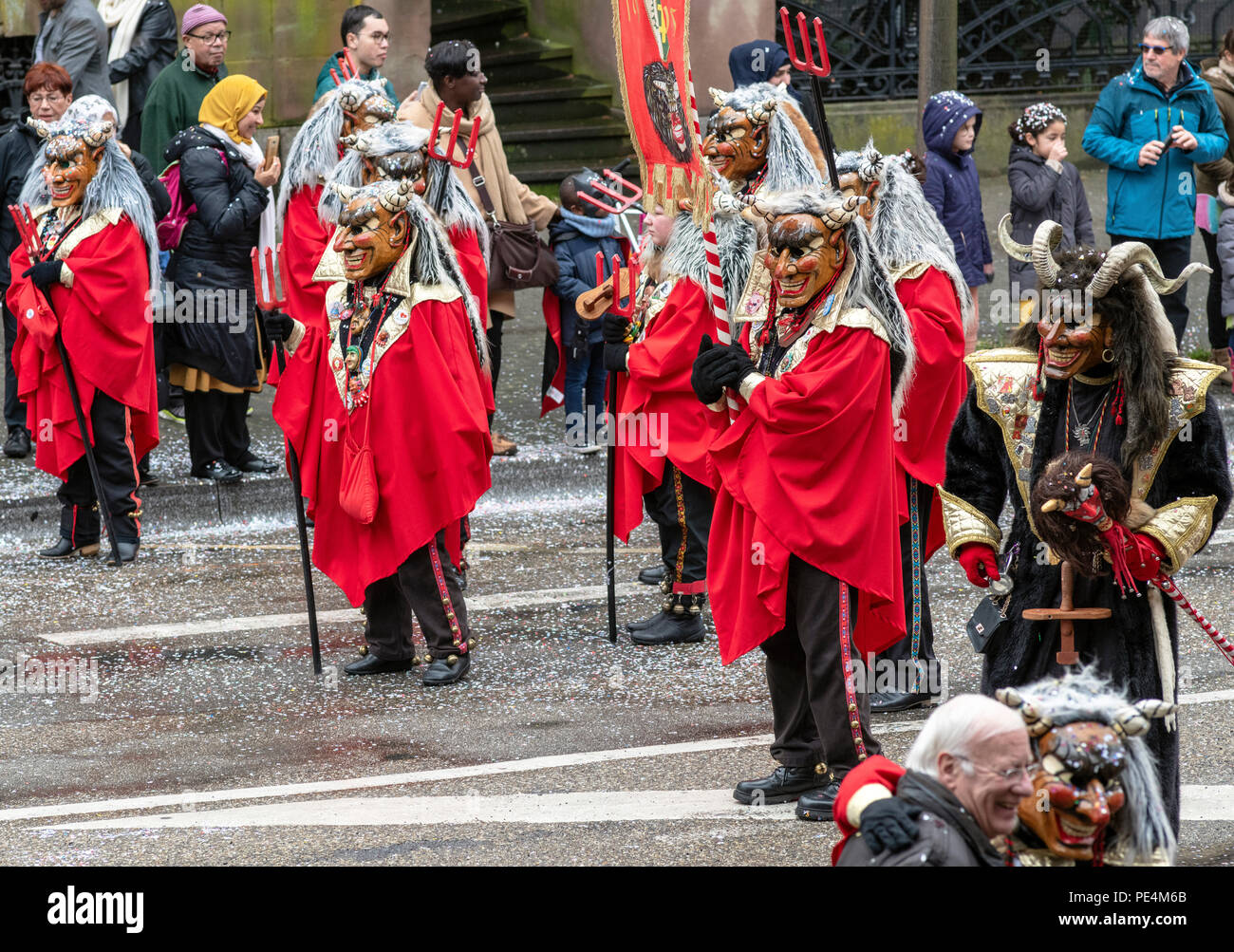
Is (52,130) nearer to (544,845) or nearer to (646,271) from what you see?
(646,271)

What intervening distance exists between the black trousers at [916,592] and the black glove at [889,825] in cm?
305

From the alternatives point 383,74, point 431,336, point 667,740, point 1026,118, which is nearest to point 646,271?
point 431,336

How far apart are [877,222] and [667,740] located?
200 cm

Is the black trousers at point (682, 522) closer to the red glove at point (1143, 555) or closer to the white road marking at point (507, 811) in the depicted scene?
the white road marking at point (507, 811)

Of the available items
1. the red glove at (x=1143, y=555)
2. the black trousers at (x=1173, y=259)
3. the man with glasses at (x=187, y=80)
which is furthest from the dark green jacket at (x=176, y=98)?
the red glove at (x=1143, y=555)

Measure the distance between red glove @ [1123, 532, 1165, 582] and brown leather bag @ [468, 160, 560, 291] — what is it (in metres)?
6.46

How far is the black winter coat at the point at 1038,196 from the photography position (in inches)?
475

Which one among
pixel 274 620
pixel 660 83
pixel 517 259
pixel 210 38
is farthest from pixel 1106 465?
pixel 210 38

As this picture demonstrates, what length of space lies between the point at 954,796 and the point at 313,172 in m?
6.62

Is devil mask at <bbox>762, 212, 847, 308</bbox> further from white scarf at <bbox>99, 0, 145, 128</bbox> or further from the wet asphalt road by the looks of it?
white scarf at <bbox>99, 0, 145, 128</bbox>

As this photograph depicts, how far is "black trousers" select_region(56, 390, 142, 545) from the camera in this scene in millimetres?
9602

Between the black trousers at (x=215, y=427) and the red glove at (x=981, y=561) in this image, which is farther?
the black trousers at (x=215, y=427)

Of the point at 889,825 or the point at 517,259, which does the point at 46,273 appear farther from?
the point at 889,825

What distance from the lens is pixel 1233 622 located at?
A: 7.94 metres
